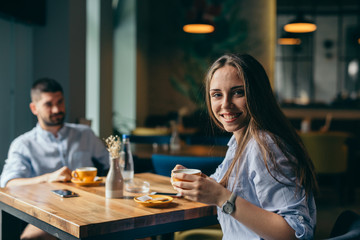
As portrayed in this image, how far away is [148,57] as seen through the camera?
8398 mm

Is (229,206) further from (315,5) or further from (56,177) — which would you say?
(315,5)

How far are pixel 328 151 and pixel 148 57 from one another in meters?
4.41

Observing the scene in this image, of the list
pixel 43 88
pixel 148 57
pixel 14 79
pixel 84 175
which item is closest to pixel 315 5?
pixel 148 57

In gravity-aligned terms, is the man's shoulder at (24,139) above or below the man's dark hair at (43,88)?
below

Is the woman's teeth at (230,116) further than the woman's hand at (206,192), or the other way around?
the woman's teeth at (230,116)

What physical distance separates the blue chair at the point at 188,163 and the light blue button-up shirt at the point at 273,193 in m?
1.01

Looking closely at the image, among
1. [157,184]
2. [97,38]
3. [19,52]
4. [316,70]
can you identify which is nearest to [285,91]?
[316,70]

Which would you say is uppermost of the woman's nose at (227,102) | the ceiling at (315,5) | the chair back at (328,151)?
the ceiling at (315,5)

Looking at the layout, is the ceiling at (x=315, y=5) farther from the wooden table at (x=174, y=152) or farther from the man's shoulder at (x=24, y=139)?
the man's shoulder at (x=24, y=139)

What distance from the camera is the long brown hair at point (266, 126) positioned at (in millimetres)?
1268

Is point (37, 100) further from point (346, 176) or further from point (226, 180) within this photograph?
point (346, 176)

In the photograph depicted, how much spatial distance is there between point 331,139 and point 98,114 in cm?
315

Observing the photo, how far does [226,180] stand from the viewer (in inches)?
58.2

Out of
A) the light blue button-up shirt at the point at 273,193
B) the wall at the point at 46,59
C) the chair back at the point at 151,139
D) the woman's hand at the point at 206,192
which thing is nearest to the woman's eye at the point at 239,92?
the light blue button-up shirt at the point at 273,193
